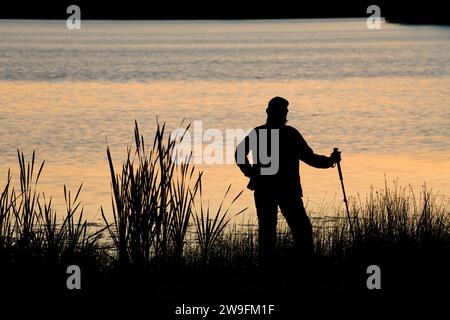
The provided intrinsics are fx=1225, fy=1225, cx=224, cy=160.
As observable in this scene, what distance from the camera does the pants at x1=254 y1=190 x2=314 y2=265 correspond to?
438 inches

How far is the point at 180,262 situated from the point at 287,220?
3.53 feet

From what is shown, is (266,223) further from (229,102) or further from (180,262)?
(229,102)

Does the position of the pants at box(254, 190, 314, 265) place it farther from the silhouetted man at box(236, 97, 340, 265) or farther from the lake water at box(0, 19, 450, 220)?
the lake water at box(0, 19, 450, 220)

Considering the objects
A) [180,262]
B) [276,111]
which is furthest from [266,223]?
[276,111]

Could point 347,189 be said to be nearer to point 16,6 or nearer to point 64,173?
point 64,173

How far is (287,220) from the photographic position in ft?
36.9

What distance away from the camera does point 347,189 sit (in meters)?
20.5

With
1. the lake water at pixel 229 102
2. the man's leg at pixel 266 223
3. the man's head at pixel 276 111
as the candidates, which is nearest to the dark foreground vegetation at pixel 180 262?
the man's leg at pixel 266 223

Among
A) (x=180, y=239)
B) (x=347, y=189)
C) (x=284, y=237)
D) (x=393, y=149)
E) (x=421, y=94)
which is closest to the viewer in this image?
(x=180, y=239)

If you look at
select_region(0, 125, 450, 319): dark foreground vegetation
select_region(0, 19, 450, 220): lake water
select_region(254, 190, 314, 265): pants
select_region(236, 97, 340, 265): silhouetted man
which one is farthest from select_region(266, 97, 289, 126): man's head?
select_region(0, 19, 450, 220): lake water

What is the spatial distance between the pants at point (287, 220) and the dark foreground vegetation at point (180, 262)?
15 centimetres

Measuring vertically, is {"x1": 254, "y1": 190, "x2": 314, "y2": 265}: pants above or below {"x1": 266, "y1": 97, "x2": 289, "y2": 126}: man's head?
below
